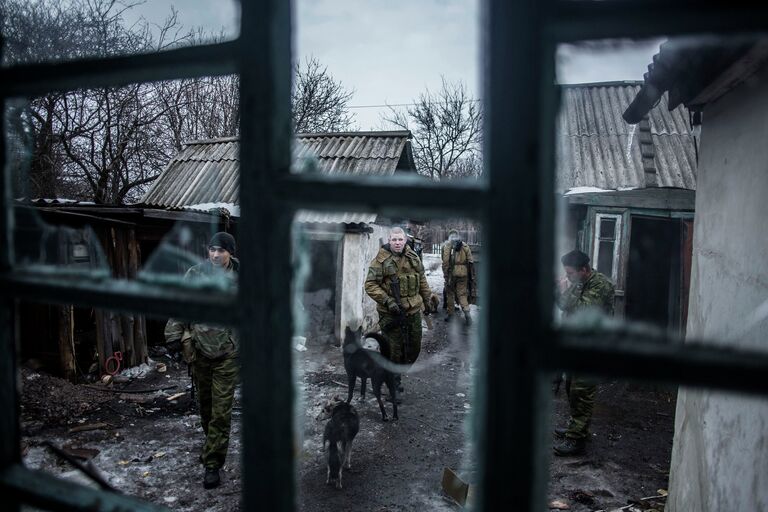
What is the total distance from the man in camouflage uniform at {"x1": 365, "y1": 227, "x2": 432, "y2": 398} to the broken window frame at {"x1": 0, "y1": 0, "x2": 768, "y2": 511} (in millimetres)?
4968

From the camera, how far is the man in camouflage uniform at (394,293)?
5793 millimetres

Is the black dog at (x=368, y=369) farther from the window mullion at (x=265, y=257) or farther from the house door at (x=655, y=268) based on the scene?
the window mullion at (x=265, y=257)

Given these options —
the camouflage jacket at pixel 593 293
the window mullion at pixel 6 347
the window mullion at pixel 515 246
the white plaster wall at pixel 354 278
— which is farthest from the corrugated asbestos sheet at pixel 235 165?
the window mullion at pixel 515 246

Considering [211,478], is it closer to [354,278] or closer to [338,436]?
[338,436]

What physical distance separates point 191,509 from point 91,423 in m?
2.15

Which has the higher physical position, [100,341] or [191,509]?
[100,341]

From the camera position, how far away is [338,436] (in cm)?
382

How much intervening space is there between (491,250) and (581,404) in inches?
166

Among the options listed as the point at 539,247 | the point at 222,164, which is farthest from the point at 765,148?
the point at 222,164

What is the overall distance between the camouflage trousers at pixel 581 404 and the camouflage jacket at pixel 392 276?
2149 mm

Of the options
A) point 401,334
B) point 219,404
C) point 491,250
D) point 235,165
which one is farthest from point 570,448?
point 235,165

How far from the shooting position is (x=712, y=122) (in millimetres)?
2670

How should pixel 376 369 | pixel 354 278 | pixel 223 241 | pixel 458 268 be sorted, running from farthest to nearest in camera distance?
1. pixel 458 268
2. pixel 354 278
3. pixel 376 369
4. pixel 223 241

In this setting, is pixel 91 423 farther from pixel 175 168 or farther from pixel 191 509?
pixel 175 168
